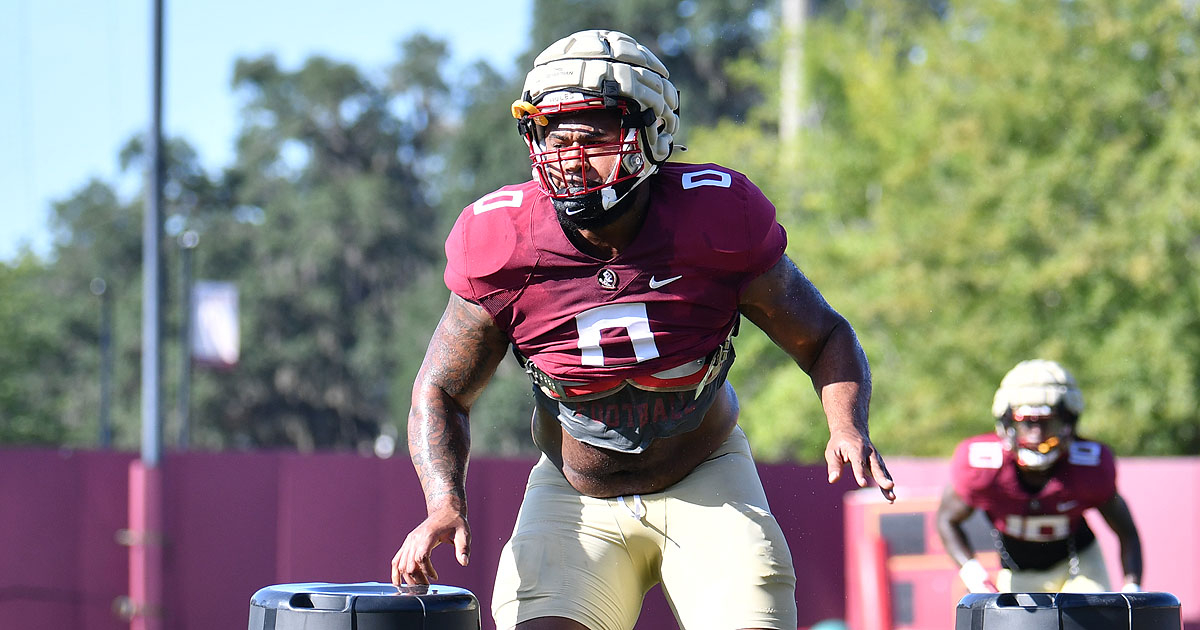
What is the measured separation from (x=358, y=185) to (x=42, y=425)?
21587mm

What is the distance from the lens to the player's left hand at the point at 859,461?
302 centimetres

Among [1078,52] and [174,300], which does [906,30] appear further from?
[174,300]

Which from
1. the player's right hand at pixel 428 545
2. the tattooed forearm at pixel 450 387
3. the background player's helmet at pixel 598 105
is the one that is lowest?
the player's right hand at pixel 428 545

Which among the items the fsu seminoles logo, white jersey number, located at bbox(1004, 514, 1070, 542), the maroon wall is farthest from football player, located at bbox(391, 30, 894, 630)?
the maroon wall

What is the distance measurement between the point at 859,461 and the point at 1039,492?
324 cm

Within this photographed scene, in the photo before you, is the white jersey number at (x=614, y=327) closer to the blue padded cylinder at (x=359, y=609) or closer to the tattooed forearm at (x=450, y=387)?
the tattooed forearm at (x=450, y=387)

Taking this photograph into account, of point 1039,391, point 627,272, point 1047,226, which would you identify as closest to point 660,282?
point 627,272

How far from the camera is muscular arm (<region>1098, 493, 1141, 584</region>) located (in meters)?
5.65

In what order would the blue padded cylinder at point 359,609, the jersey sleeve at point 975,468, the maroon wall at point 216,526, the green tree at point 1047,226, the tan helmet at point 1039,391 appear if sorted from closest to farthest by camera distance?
the blue padded cylinder at point 359,609
the tan helmet at point 1039,391
the jersey sleeve at point 975,468
the maroon wall at point 216,526
the green tree at point 1047,226

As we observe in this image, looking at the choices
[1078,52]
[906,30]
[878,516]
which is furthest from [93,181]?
[878,516]

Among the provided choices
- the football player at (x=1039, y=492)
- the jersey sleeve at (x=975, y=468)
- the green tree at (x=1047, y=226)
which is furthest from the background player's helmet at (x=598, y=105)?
the green tree at (x=1047, y=226)

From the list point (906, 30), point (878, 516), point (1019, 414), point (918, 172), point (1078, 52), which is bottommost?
point (878, 516)

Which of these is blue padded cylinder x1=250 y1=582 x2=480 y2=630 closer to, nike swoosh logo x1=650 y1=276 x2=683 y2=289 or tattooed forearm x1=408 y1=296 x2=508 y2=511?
tattooed forearm x1=408 y1=296 x2=508 y2=511

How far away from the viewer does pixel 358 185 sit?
1716 inches
